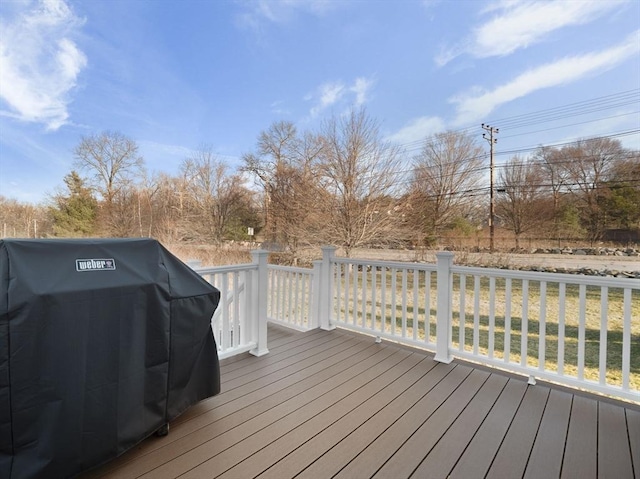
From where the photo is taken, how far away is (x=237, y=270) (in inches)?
106

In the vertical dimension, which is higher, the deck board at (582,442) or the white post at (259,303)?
the white post at (259,303)

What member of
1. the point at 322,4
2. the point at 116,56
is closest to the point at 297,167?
the point at 322,4

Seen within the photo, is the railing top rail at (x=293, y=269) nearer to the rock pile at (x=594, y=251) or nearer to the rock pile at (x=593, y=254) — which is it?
the rock pile at (x=593, y=254)

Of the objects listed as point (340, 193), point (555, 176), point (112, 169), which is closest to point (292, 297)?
point (340, 193)

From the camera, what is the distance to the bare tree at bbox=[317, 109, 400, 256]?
9.16 meters

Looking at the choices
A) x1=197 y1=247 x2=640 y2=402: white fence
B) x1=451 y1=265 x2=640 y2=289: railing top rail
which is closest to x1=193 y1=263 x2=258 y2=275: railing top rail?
x1=197 y1=247 x2=640 y2=402: white fence

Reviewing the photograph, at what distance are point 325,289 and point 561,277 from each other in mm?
2222

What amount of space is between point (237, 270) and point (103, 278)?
134cm

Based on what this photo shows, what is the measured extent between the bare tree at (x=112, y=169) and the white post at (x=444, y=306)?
1628 centimetres

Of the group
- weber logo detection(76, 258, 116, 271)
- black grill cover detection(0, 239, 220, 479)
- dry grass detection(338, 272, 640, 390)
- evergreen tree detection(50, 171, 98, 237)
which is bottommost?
dry grass detection(338, 272, 640, 390)

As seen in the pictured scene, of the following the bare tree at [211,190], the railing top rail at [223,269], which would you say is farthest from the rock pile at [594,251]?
the bare tree at [211,190]

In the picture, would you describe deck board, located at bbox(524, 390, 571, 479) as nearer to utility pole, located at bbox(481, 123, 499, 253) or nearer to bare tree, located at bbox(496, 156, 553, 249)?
bare tree, located at bbox(496, 156, 553, 249)

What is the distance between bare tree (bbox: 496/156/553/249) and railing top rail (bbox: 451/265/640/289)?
386 inches

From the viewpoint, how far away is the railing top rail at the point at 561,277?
199 cm
